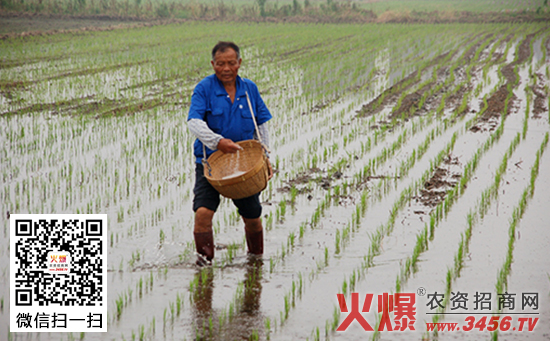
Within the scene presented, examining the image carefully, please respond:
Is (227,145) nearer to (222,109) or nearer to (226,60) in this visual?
(222,109)

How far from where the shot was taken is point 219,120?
3309 millimetres

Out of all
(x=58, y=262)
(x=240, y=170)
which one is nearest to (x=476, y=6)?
(x=240, y=170)

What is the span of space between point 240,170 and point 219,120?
45 centimetres

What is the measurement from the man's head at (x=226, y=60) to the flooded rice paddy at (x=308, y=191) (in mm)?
1142

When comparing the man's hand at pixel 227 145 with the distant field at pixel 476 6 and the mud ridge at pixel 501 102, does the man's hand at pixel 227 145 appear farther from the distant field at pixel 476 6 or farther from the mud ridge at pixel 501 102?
the distant field at pixel 476 6

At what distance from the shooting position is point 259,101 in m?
3.47

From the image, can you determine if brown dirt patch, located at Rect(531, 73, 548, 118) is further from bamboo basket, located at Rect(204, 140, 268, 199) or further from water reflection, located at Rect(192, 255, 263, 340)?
water reflection, located at Rect(192, 255, 263, 340)

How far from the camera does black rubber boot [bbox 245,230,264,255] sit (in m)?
3.63

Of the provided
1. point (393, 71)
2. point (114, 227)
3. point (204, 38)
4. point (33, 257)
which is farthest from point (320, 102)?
point (204, 38)

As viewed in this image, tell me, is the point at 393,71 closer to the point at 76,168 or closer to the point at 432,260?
the point at 76,168

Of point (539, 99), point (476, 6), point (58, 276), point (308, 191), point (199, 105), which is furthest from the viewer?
point (476, 6)

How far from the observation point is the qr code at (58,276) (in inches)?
111

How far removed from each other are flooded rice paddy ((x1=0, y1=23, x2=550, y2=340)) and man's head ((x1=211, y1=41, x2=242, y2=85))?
3.75 feet

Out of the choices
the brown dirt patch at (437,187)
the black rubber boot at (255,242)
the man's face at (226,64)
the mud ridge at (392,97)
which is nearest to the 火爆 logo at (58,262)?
the black rubber boot at (255,242)
